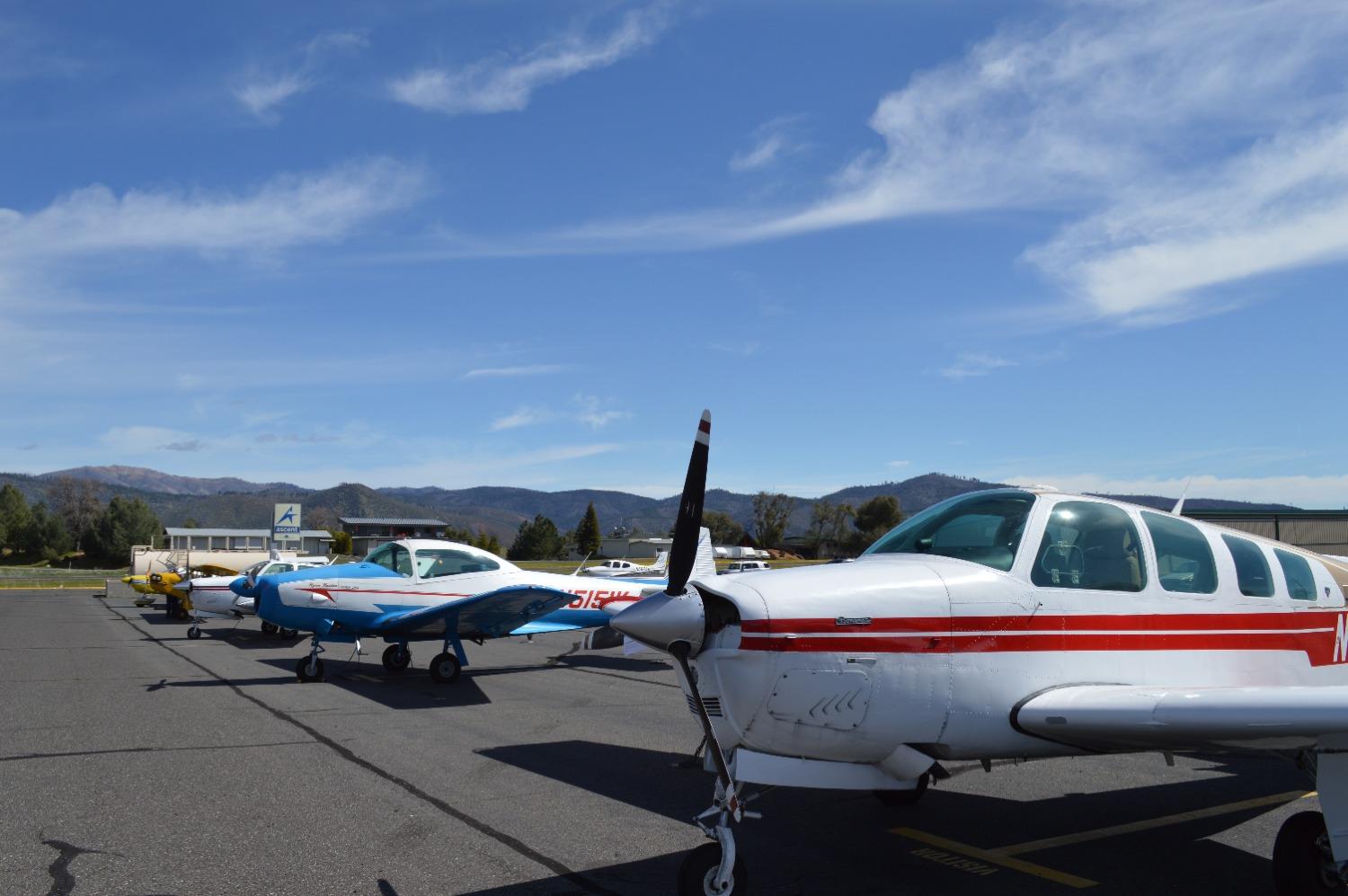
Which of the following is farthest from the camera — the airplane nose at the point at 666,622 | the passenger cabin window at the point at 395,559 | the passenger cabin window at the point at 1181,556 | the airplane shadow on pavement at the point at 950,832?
the passenger cabin window at the point at 395,559

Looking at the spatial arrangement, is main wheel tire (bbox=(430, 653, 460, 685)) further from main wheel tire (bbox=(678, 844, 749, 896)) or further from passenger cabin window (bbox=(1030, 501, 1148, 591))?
passenger cabin window (bbox=(1030, 501, 1148, 591))

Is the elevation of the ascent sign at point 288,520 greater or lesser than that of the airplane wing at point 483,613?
greater

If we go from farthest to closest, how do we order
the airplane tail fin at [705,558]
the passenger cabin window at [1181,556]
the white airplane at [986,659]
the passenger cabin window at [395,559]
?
the passenger cabin window at [395,559], the airplane tail fin at [705,558], the passenger cabin window at [1181,556], the white airplane at [986,659]

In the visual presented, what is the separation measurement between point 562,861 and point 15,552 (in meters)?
128

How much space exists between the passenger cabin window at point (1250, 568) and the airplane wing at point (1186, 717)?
159 cm

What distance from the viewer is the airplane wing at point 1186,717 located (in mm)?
4461

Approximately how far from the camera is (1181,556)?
19.7 feet

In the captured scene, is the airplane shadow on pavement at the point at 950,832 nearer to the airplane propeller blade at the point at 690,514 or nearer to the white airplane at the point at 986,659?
the white airplane at the point at 986,659

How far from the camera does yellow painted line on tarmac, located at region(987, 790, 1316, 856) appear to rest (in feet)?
20.0

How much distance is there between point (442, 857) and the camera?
5637mm

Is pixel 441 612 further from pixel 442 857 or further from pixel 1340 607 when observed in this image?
pixel 1340 607

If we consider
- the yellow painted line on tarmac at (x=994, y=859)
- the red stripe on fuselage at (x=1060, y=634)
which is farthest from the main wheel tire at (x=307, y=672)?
the red stripe on fuselage at (x=1060, y=634)

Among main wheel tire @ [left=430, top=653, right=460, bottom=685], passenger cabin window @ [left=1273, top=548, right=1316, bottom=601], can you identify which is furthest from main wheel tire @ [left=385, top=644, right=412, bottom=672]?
passenger cabin window @ [left=1273, top=548, right=1316, bottom=601]

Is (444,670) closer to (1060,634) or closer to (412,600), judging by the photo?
(412,600)
